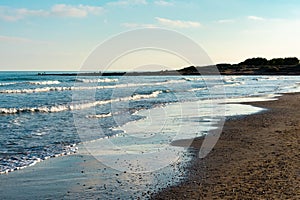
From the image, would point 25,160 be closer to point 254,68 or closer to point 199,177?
point 199,177

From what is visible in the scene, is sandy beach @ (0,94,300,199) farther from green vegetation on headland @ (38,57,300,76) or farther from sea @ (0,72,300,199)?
green vegetation on headland @ (38,57,300,76)

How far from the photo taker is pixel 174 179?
8.89 metres

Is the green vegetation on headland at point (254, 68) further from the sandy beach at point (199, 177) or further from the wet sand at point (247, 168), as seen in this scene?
the sandy beach at point (199, 177)

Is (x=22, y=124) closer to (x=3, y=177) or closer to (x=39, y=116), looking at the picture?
(x=39, y=116)

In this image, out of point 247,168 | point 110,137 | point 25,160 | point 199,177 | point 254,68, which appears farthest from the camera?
point 254,68

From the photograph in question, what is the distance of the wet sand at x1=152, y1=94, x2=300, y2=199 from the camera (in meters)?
7.71

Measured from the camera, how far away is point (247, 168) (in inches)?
380

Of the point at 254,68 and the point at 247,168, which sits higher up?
the point at 254,68

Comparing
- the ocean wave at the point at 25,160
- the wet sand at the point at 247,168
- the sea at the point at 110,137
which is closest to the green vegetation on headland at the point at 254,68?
the sea at the point at 110,137

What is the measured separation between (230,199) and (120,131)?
9.24 m

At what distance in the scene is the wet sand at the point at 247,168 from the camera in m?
7.71

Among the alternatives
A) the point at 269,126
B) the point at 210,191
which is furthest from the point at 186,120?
the point at 210,191

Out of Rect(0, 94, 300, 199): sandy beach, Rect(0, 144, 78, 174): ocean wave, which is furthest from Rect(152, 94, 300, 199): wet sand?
Rect(0, 144, 78, 174): ocean wave

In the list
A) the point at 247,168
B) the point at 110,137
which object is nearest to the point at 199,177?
the point at 247,168
